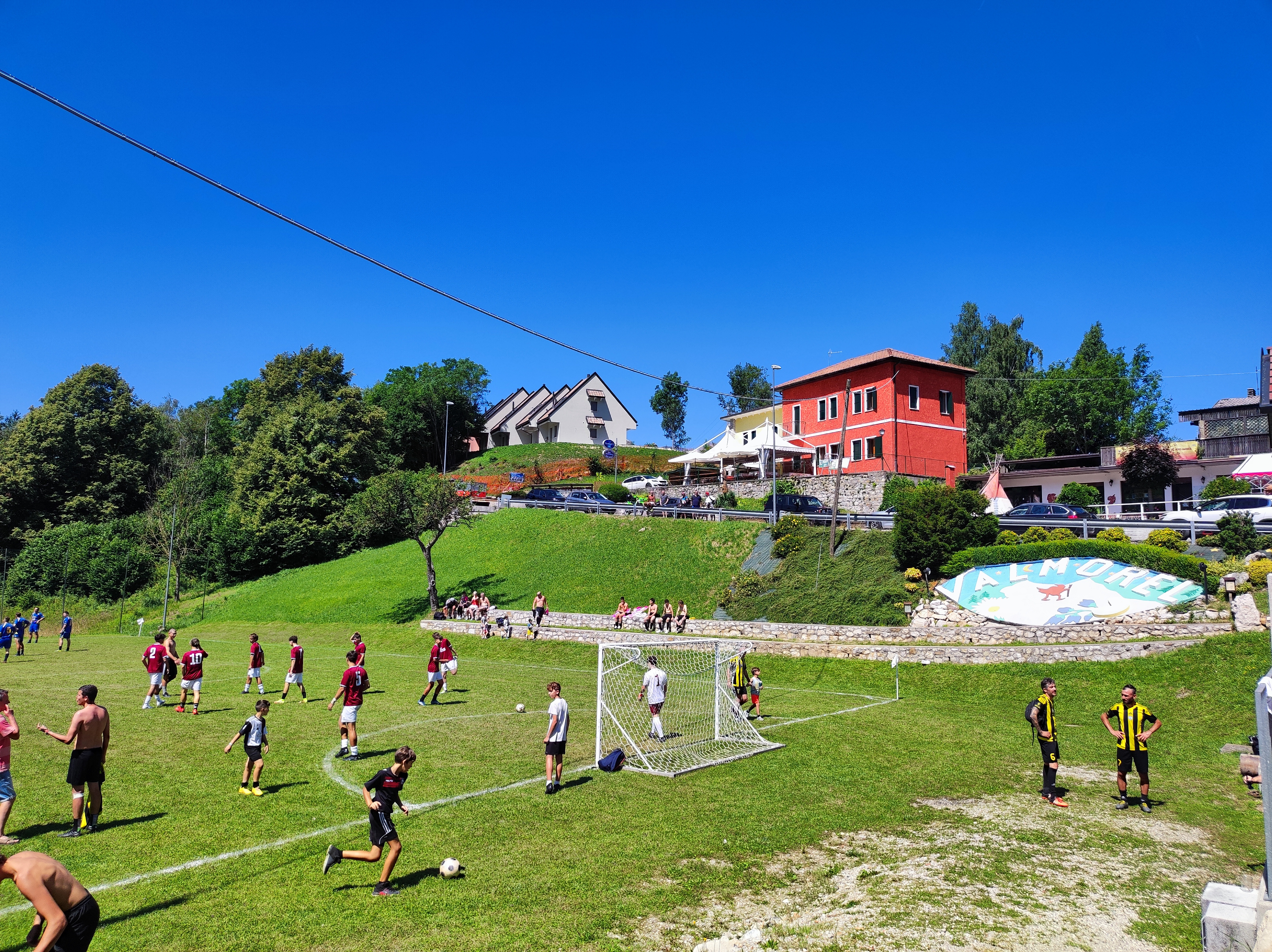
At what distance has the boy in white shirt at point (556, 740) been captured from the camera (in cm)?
1227

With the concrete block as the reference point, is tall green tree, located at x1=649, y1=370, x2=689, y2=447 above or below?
above

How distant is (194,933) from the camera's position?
7391mm

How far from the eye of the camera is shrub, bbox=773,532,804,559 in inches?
1385

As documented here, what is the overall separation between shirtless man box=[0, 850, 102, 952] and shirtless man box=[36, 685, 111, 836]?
5.33 m

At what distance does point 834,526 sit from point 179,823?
2769 centimetres

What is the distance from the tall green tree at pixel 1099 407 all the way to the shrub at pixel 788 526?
37813mm

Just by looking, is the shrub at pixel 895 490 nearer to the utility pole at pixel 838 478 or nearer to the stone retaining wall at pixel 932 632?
the utility pole at pixel 838 478

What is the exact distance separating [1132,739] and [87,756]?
14701mm

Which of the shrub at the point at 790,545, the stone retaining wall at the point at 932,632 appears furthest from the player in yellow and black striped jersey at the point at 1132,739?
the shrub at the point at 790,545

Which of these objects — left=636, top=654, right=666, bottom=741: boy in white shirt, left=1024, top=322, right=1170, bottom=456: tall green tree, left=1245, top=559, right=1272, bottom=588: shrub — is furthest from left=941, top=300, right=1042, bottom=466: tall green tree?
left=636, top=654, right=666, bottom=741: boy in white shirt

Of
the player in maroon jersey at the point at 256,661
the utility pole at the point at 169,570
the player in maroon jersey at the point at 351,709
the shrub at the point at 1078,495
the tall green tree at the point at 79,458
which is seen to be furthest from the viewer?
the tall green tree at the point at 79,458

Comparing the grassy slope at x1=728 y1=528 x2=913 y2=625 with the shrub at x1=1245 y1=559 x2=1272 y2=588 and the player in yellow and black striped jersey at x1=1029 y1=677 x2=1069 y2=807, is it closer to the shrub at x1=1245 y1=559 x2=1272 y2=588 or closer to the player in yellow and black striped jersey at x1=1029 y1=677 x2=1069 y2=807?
the shrub at x1=1245 y1=559 x2=1272 y2=588

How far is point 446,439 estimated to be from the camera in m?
80.8

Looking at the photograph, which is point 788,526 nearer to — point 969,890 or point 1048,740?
point 1048,740
